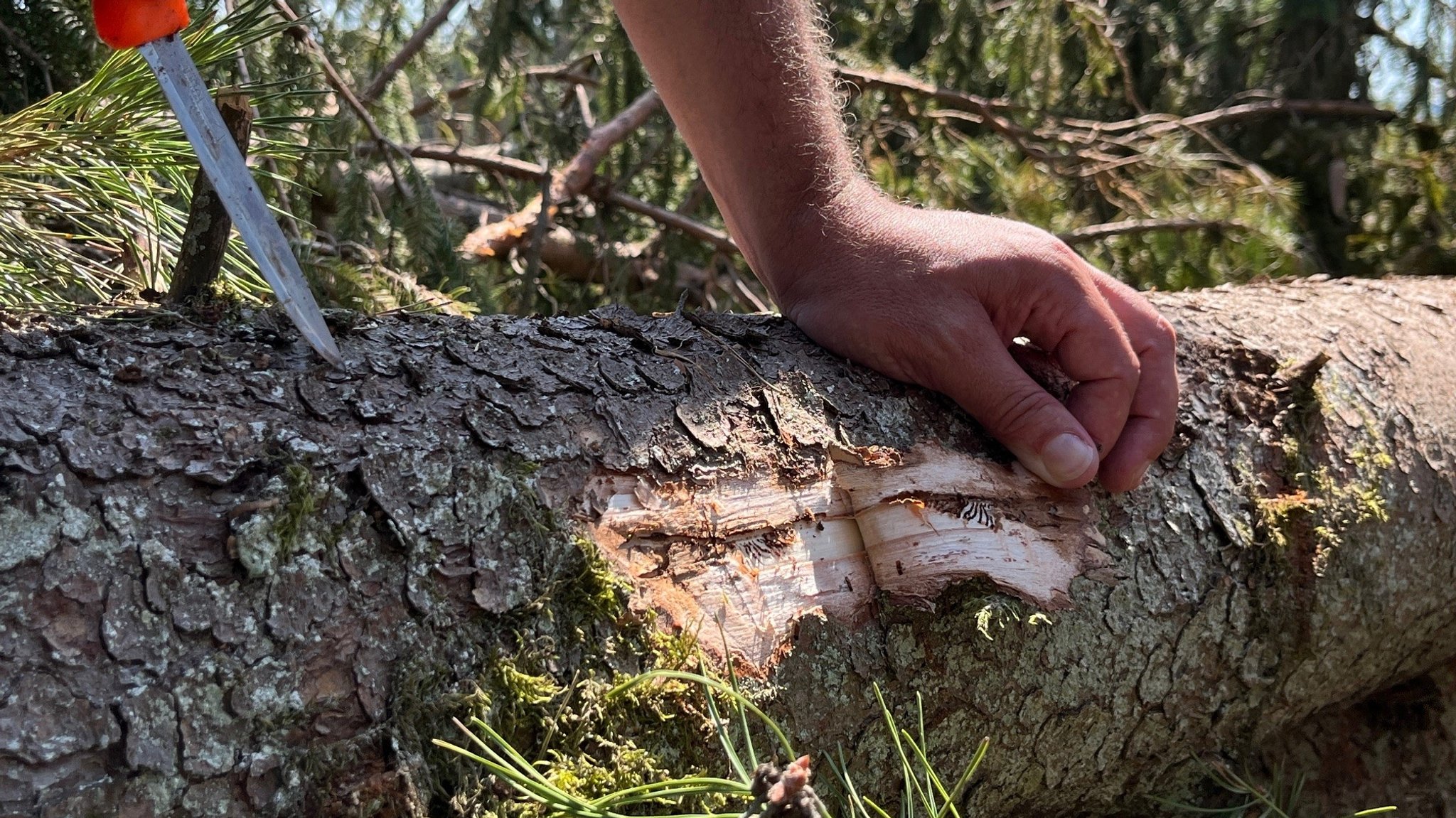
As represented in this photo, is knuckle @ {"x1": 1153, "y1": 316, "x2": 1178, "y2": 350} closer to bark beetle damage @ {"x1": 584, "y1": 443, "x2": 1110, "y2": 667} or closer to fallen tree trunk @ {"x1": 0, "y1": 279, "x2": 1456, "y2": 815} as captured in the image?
fallen tree trunk @ {"x1": 0, "y1": 279, "x2": 1456, "y2": 815}

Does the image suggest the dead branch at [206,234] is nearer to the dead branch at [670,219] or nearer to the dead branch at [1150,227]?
the dead branch at [670,219]

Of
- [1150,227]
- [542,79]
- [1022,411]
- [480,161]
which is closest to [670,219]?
[480,161]

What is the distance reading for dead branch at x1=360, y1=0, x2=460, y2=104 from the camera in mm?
2830

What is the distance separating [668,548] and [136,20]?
A: 2.29 ft

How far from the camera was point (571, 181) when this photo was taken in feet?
10.7

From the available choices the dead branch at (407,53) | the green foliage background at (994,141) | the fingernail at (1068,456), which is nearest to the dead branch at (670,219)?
the green foliage background at (994,141)

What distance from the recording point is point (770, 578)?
1042 mm

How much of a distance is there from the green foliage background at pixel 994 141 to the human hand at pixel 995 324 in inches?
39.9

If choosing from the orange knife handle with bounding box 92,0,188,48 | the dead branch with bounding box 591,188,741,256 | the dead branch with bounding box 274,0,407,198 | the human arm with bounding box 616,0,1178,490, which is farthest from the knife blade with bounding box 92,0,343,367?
the dead branch with bounding box 591,188,741,256

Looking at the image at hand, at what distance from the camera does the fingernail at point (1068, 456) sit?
121cm

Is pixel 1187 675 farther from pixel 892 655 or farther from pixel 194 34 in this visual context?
pixel 194 34

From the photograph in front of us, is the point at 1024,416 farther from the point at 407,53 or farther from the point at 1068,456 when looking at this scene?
the point at 407,53

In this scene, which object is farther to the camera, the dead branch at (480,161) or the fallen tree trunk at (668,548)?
the dead branch at (480,161)

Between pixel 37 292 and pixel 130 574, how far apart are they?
2.22 ft
